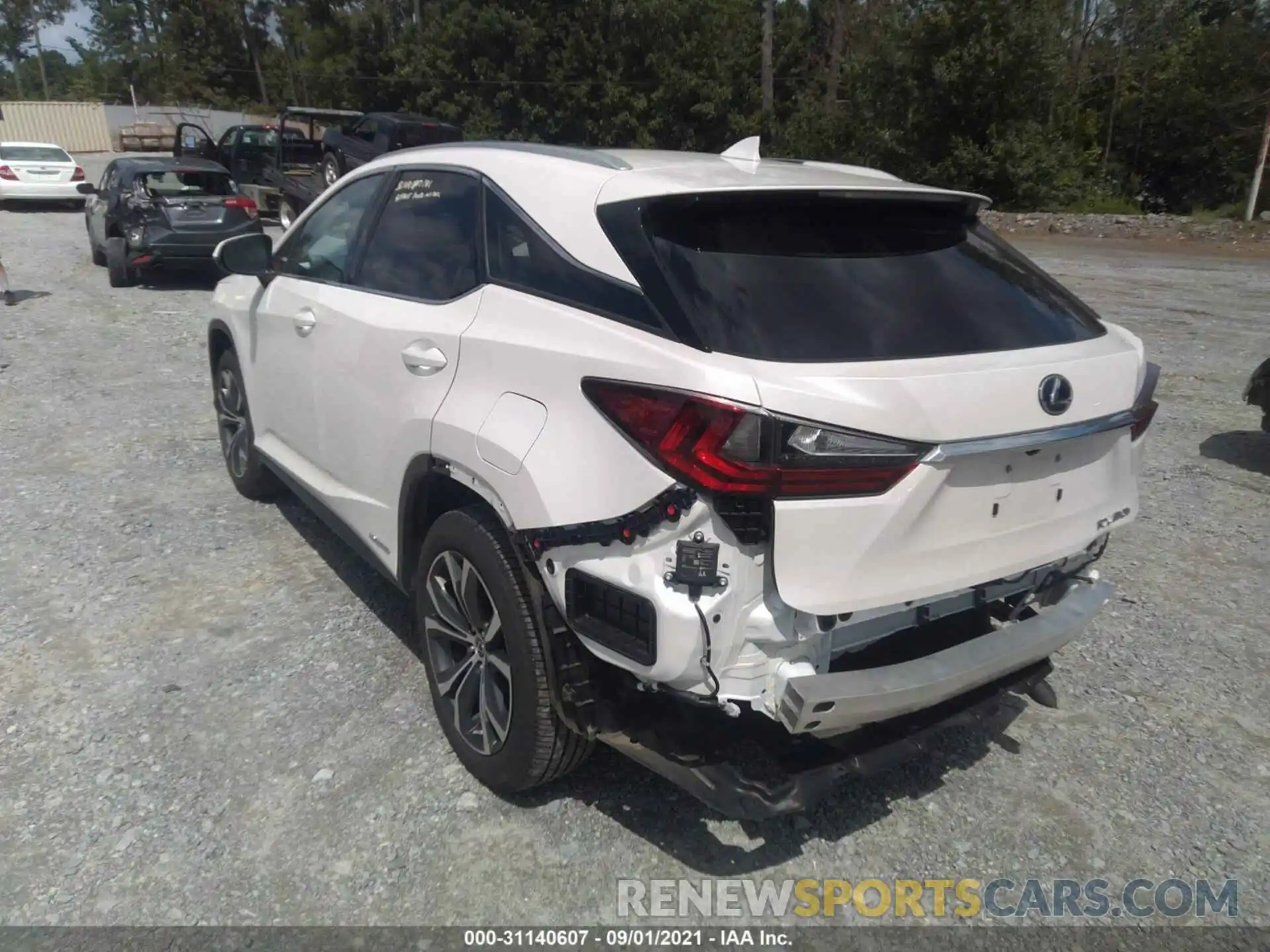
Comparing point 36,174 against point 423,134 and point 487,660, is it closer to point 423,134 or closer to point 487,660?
point 423,134

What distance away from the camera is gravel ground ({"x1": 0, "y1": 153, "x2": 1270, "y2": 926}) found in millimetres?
2752

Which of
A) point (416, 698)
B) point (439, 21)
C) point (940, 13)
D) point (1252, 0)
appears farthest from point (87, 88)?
point (416, 698)

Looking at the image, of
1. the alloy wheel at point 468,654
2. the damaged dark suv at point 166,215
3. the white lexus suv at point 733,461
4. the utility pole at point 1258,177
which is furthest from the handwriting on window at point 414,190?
the utility pole at point 1258,177

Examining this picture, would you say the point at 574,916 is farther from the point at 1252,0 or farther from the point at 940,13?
the point at 1252,0

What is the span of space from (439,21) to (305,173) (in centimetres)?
2353

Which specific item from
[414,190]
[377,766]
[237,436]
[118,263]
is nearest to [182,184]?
[118,263]

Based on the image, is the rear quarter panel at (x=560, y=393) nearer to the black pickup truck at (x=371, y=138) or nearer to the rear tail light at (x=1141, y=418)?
the rear tail light at (x=1141, y=418)

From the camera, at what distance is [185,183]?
12883mm

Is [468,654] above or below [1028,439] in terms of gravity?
below

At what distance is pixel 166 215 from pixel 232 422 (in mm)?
8299

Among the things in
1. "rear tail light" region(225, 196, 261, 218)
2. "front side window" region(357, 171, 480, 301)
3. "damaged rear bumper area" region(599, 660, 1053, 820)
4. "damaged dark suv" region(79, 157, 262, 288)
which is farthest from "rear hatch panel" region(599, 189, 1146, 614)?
"rear tail light" region(225, 196, 261, 218)

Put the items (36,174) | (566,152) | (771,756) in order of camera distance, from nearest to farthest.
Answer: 1. (771,756)
2. (566,152)
3. (36,174)

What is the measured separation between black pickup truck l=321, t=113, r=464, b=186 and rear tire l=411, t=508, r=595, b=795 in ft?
46.4

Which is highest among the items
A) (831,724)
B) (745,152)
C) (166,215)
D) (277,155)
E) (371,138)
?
(745,152)
